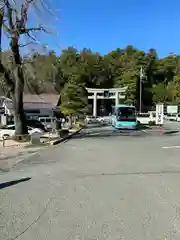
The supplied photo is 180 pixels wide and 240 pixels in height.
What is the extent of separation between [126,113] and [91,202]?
3577cm

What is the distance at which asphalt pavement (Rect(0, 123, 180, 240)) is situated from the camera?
5.67 m

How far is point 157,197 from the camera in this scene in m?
8.03

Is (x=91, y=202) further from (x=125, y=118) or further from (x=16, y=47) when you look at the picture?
(x=125, y=118)

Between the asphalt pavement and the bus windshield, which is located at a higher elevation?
the bus windshield

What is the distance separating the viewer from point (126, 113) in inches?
1697

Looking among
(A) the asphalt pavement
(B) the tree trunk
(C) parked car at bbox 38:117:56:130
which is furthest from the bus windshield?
(A) the asphalt pavement

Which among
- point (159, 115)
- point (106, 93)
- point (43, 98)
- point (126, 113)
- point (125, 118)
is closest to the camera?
point (125, 118)

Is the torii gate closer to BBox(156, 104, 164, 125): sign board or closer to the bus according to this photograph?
BBox(156, 104, 164, 125): sign board

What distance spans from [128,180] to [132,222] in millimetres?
4178

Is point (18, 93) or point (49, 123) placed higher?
point (18, 93)

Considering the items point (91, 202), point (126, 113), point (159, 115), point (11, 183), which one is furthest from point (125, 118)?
point (91, 202)

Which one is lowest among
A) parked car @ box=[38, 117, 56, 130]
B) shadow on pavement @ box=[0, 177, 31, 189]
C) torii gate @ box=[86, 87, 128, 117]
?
shadow on pavement @ box=[0, 177, 31, 189]

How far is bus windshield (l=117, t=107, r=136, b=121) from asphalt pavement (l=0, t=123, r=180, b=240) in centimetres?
2925

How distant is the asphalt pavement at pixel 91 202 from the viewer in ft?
18.6
